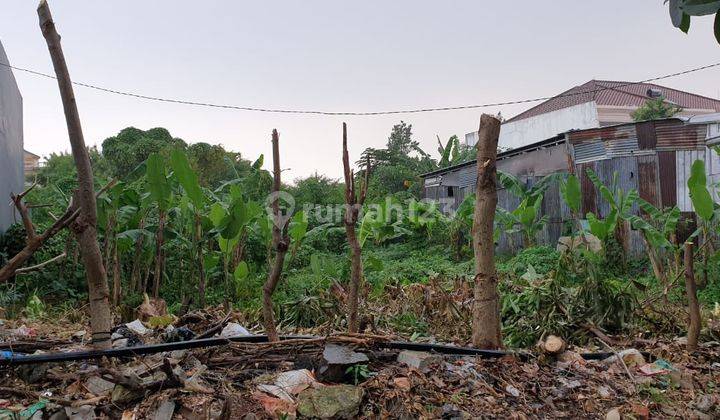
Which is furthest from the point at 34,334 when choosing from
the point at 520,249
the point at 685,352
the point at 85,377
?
the point at 520,249

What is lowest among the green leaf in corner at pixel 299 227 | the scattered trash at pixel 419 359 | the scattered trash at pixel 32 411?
the scattered trash at pixel 419 359

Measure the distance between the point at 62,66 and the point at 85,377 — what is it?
1.36 meters

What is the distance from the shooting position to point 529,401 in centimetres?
277

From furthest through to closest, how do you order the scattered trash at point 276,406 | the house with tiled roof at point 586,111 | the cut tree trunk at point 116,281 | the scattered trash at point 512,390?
the house with tiled roof at point 586,111 < the cut tree trunk at point 116,281 < the scattered trash at point 512,390 < the scattered trash at point 276,406

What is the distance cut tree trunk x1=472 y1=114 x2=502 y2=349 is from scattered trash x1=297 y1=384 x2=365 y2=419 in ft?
3.54

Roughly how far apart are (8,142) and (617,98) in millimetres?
25060

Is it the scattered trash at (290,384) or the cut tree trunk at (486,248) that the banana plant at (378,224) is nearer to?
the cut tree trunk at (486,248)

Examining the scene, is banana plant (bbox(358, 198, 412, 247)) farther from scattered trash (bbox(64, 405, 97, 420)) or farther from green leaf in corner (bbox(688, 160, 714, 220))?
scattered trash (bbox(64, 405, 97, 420))

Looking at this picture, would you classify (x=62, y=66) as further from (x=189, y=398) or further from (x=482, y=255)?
(x=482, y=255)

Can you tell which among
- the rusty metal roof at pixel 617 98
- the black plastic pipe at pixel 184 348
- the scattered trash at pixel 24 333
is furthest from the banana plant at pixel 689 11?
the rusty metal roof at pixel 617 98

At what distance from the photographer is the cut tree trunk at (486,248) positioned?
3195 mm

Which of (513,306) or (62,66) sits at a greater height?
(62,66)

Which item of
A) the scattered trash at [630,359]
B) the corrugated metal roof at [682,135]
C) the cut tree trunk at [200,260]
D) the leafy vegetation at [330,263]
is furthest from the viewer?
the corrugated metal roof at [682,135]

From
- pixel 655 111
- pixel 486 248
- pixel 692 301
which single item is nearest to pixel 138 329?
pixel 486 248
